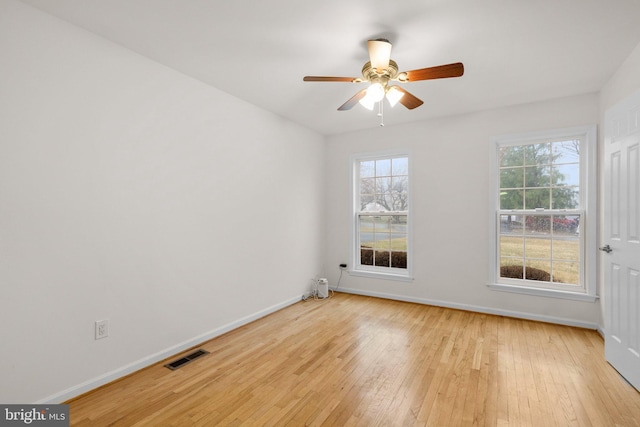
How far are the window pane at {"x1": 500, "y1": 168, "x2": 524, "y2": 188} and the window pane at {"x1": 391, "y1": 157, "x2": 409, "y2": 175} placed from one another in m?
1.26

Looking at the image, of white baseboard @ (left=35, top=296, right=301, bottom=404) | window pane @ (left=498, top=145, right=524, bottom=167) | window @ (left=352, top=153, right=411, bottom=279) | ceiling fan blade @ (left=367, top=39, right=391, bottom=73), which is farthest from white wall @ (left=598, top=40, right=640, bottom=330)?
white baseboard @ (left=35, top=296, right=301, bottom=404)

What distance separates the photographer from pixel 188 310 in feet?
9.81

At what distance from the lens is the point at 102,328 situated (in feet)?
7.66

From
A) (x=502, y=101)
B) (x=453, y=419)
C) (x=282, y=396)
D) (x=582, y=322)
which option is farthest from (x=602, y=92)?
(x=282, y=396)

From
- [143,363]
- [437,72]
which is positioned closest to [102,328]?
[143,363]

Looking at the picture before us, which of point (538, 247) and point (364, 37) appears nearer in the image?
point (364, 37)

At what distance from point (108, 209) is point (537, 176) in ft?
15.1

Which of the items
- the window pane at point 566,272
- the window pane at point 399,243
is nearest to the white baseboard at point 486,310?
the window pane at point 566,272

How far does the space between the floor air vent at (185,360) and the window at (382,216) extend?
270cm

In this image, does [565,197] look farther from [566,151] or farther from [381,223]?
[381,223]

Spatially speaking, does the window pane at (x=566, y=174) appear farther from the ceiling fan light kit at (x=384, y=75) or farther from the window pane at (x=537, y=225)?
the ceiling fan light kit at (x=384, y=75)

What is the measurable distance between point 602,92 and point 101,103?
15.9ft

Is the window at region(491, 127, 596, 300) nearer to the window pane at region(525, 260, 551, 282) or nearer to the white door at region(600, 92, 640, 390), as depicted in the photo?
the window pane at region(525, 260, 551, 282)

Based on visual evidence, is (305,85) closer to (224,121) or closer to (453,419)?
→ (224,121)
